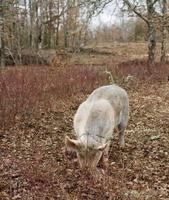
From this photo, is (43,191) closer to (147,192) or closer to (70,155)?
(147,192)

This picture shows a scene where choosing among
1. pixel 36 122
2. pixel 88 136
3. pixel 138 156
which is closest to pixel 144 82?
pixel 36 122

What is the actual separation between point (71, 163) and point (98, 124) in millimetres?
830

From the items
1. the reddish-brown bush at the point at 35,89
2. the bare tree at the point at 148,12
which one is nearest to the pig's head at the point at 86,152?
the reddish-brown bush at the point at 35,89

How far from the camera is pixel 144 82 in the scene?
16875mm

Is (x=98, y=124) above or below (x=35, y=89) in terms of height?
above

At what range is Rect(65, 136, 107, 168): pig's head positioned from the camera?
4926mm

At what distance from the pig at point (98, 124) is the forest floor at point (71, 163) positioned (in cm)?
24

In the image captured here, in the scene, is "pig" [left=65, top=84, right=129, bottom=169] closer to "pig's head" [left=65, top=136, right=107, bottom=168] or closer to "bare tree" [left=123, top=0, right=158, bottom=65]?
"pig's head" [left=65, top=136, right=107, bottom=168]

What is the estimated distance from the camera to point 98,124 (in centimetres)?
551

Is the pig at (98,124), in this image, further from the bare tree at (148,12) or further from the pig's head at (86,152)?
the bare tree at (148,12)

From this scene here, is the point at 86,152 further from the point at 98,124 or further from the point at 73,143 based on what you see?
the point at 98,124

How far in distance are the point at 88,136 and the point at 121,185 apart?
0.73 meters

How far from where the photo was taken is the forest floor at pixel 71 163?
4852 mm

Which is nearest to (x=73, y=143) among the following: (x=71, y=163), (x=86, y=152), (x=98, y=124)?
(x=86, y=152)
